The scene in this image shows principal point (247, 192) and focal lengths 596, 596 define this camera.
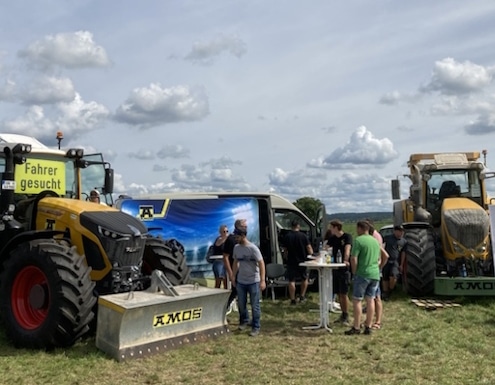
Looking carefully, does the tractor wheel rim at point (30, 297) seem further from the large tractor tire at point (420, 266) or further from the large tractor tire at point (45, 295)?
the large tractor tire at point (420, 266)

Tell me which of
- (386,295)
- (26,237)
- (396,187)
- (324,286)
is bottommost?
(386,295)

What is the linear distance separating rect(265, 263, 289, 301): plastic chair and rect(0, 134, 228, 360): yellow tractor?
8.07ft

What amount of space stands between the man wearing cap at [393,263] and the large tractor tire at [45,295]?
20.8 ft

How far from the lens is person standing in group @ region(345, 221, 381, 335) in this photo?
8.20 m

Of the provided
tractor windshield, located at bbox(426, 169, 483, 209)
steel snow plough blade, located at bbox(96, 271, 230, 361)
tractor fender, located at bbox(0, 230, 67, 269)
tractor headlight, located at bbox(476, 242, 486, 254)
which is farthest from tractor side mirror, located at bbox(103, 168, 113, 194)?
tractor windshield, located at bbox(426, 169, 483, 209)

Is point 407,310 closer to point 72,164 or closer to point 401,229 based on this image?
point 401,229

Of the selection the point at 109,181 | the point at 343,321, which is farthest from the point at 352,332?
the point at 109,181

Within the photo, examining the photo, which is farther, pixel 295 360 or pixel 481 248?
pixel 481 248

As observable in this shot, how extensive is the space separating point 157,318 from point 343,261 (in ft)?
11.4

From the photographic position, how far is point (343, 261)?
9305 mm

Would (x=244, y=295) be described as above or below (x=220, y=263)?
below

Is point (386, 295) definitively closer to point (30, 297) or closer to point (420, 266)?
point (420, 266)

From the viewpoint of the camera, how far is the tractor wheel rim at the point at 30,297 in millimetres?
7000

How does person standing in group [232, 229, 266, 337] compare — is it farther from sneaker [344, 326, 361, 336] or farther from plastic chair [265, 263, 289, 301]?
plastic chair [265, 263, 289, 301]
